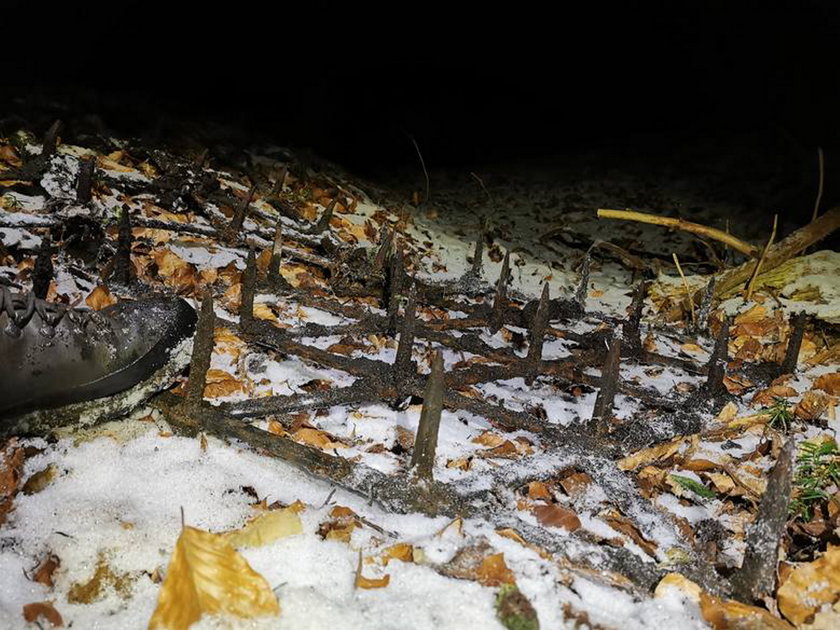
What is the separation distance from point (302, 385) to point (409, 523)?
113cm

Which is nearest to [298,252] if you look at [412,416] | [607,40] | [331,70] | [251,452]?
[412,416]

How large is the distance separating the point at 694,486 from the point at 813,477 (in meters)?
0.42

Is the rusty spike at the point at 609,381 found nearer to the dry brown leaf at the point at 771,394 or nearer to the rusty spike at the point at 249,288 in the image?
the dry brown leaf at the point at 771,394

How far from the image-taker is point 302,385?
2582mm

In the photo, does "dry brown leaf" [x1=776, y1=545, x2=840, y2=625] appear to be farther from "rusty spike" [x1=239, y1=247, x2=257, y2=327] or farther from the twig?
the twig

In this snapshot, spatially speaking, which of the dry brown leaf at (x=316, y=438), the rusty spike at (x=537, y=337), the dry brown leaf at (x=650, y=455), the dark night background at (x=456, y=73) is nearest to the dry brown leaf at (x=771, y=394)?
the dry brown leaf at (x=650, y=455)

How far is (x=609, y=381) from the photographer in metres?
2.15

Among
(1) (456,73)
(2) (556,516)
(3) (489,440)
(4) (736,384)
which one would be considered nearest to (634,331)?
(4) (736,384)

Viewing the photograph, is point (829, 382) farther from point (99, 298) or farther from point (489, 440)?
point (99, 298)

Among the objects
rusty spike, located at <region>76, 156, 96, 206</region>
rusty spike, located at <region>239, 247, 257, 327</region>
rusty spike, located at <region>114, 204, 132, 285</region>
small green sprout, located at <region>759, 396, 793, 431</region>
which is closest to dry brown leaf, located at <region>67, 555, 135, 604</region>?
rusty spike, located at <region>239, 247, 257, 327</region>

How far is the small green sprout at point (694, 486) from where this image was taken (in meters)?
2.05

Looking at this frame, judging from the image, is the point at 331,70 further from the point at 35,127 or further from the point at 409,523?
the point at 409,523

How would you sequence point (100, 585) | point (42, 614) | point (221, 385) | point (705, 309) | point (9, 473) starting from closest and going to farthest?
point (42, 614) < point (100, 585) < point (9, 473) < point (221, 385) < point (705, 309)

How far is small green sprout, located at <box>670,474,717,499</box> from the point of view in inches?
80.9
